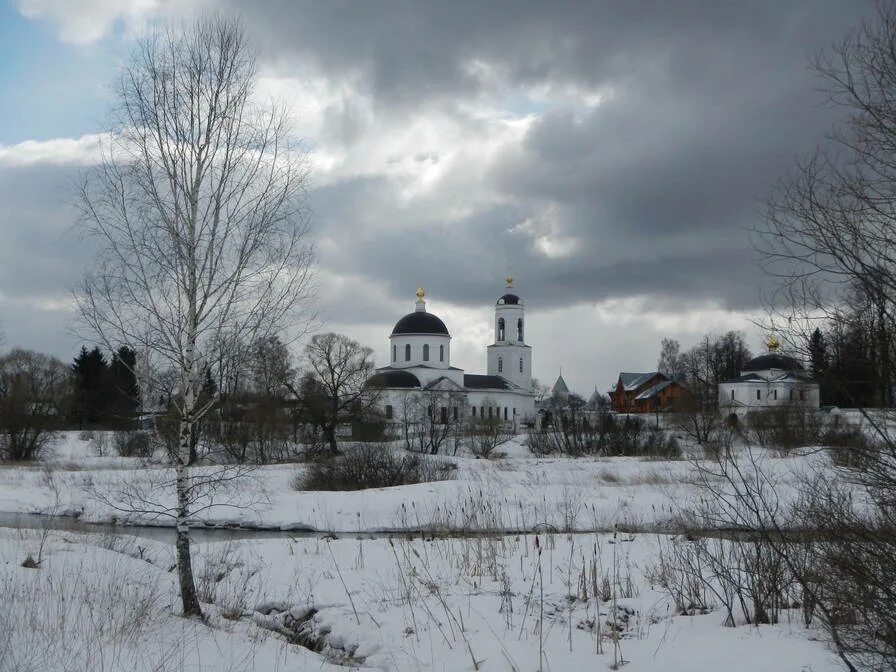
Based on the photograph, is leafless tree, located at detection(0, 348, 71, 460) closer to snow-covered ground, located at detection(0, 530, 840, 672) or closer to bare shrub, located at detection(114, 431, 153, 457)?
bare shrub, located at detection(114, 431, 153, 457)

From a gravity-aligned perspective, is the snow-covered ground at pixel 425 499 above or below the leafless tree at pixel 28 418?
below

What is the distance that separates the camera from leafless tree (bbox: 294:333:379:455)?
4925 centimetres

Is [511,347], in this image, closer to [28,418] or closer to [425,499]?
[28,418]

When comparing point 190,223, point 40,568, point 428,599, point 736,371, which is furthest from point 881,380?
point 736,371

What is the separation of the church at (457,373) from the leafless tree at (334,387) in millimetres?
17807

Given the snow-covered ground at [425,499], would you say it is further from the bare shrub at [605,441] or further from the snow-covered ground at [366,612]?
the bare shrub at [605,441]

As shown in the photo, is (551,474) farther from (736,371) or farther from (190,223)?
(736,371)

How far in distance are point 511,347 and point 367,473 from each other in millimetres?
72706

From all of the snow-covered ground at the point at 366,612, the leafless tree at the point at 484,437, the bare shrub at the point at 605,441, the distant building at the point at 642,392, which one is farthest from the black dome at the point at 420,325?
the snow-covered ground at the point at 366,612

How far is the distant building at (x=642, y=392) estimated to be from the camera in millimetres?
90438

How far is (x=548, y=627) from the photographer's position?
9.25 metres

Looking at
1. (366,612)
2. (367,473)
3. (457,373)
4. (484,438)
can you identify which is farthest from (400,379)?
(366,612)

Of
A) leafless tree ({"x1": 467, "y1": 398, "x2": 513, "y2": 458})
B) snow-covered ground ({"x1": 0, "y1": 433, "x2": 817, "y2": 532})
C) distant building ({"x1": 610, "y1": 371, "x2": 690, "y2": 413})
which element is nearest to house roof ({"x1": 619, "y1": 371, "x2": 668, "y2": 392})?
distant building ({"x1": 610, "y1": 371, "x2": 690, "y2": 413})

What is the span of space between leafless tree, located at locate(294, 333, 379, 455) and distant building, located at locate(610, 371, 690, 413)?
121 feet
